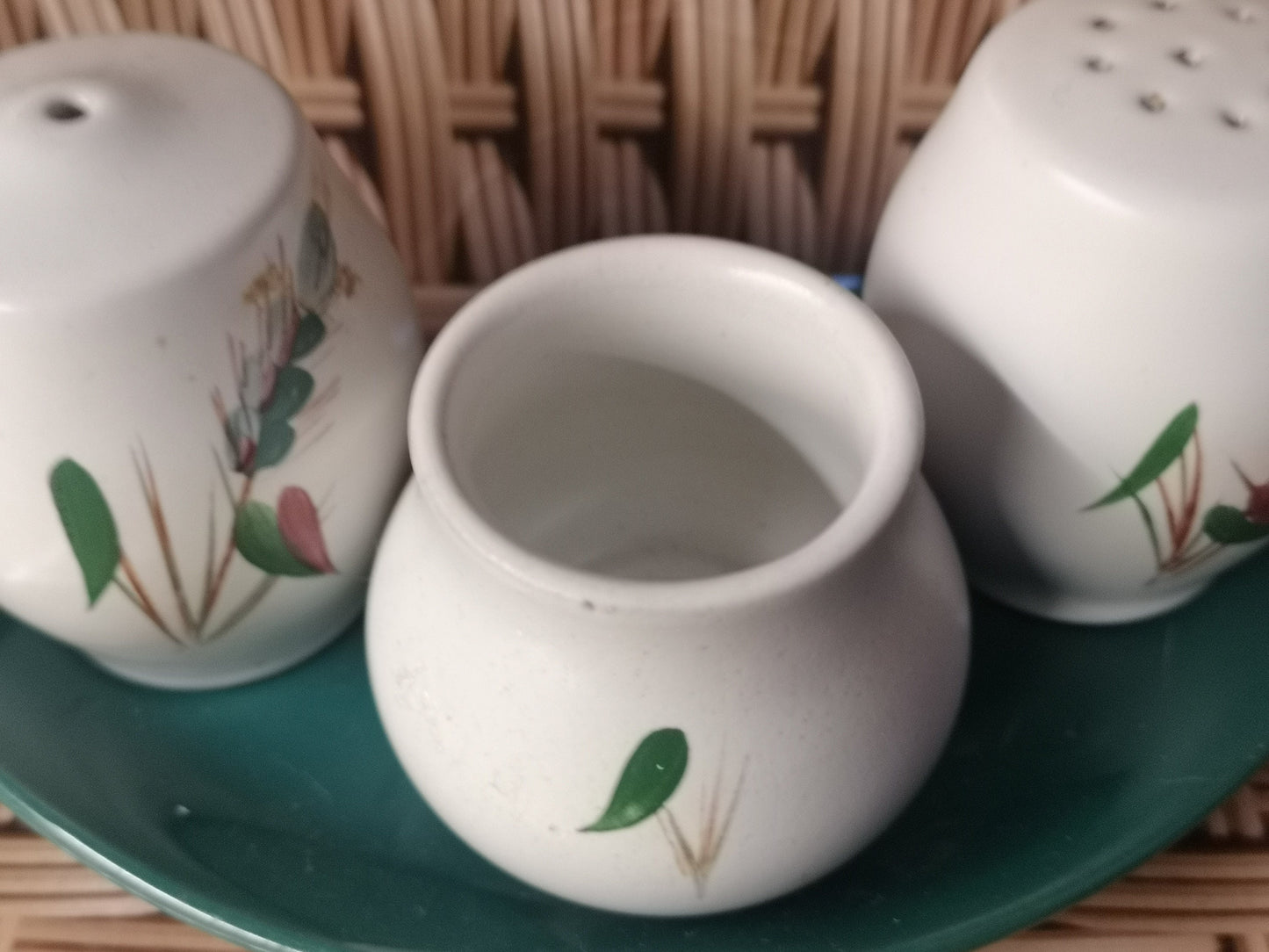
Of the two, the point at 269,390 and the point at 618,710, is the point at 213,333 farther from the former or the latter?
the point at 618,710

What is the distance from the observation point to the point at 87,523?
0.36 meters

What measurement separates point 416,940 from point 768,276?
0.22m

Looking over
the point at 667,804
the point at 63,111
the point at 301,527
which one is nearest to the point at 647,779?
the point at 667,804

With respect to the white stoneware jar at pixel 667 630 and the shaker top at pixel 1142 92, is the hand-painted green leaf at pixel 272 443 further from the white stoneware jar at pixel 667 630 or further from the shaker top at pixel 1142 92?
the shaker top at pixel 1142 92

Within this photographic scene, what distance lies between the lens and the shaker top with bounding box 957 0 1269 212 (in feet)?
1.12

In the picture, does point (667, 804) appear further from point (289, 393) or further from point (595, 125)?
point (595, 125)

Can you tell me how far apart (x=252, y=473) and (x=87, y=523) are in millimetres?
47

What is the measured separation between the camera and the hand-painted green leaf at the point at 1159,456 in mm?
368

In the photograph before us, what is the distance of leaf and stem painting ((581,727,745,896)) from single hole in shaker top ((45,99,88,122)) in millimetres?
235

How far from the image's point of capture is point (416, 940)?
375 mm

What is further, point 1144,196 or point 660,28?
point 660,28

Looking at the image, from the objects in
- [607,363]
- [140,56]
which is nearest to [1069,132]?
[607,363]

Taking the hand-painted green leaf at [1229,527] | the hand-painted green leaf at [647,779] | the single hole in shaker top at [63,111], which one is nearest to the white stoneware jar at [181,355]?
the single hole in shaker top at [63,111]

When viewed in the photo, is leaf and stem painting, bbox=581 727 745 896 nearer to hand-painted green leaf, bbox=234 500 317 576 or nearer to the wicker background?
hand-painted green leaf, bbox=234 500 317 576
